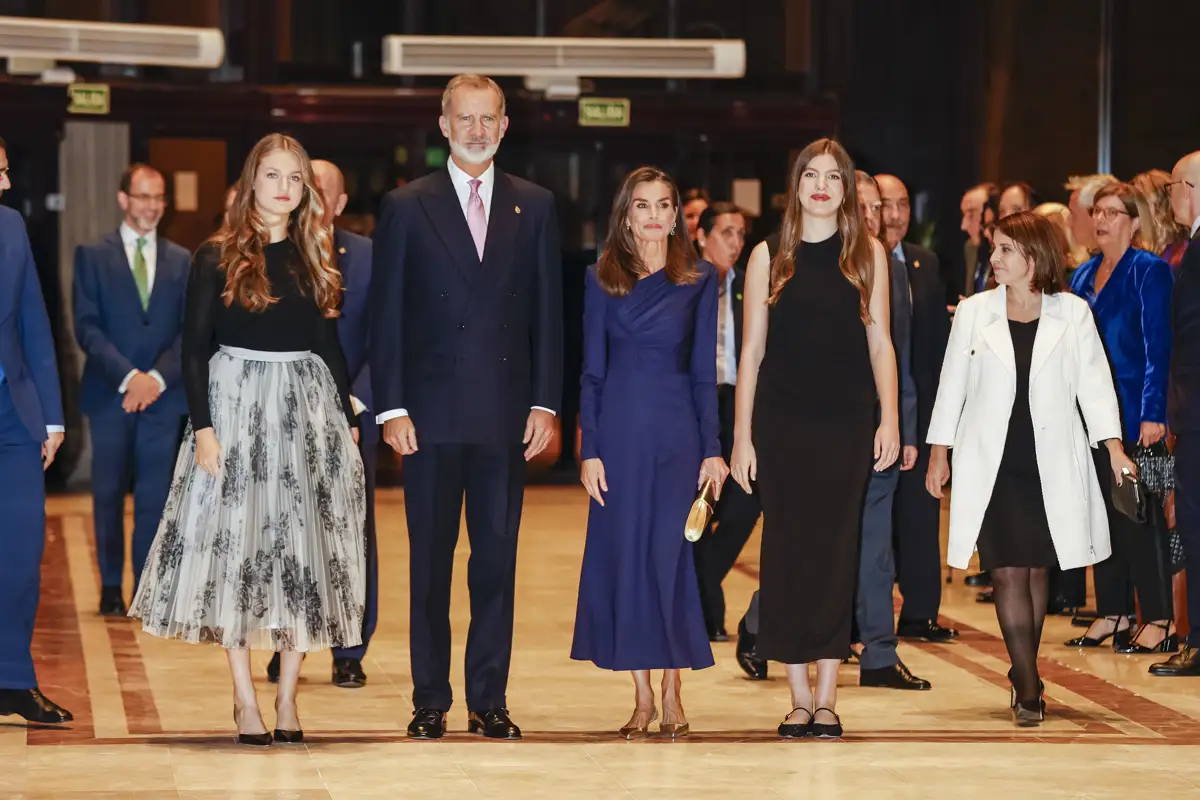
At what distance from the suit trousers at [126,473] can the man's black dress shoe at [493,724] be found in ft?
9.76

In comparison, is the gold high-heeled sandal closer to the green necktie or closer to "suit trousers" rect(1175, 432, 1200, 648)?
"suit trousers" rect(1175, 432, 1200, 648)

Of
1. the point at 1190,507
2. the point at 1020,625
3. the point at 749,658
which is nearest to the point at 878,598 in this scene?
the point at 749,658

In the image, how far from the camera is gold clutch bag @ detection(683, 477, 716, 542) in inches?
220

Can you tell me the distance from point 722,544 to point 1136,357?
169 centimetres

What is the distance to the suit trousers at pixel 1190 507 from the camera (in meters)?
6.84

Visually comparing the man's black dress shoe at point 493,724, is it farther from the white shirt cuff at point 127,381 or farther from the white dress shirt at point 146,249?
the white dress shirt at point 146,249

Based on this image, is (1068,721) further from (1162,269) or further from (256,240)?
(256,240)

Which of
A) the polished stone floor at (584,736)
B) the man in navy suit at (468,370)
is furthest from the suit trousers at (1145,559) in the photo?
the man in navy suit at (468,370)

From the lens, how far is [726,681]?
6.84 meters

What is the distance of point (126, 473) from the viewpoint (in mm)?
8648

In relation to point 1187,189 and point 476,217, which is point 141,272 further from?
point 1187,189

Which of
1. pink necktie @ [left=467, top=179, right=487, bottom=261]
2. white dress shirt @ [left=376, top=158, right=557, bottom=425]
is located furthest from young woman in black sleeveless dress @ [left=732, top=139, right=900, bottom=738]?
pink necktie @ [left=467, top=179, right=487, bottom=261]

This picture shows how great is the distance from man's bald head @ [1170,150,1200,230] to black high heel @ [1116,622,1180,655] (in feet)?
5.06

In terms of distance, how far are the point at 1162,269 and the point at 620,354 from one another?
102 inches
